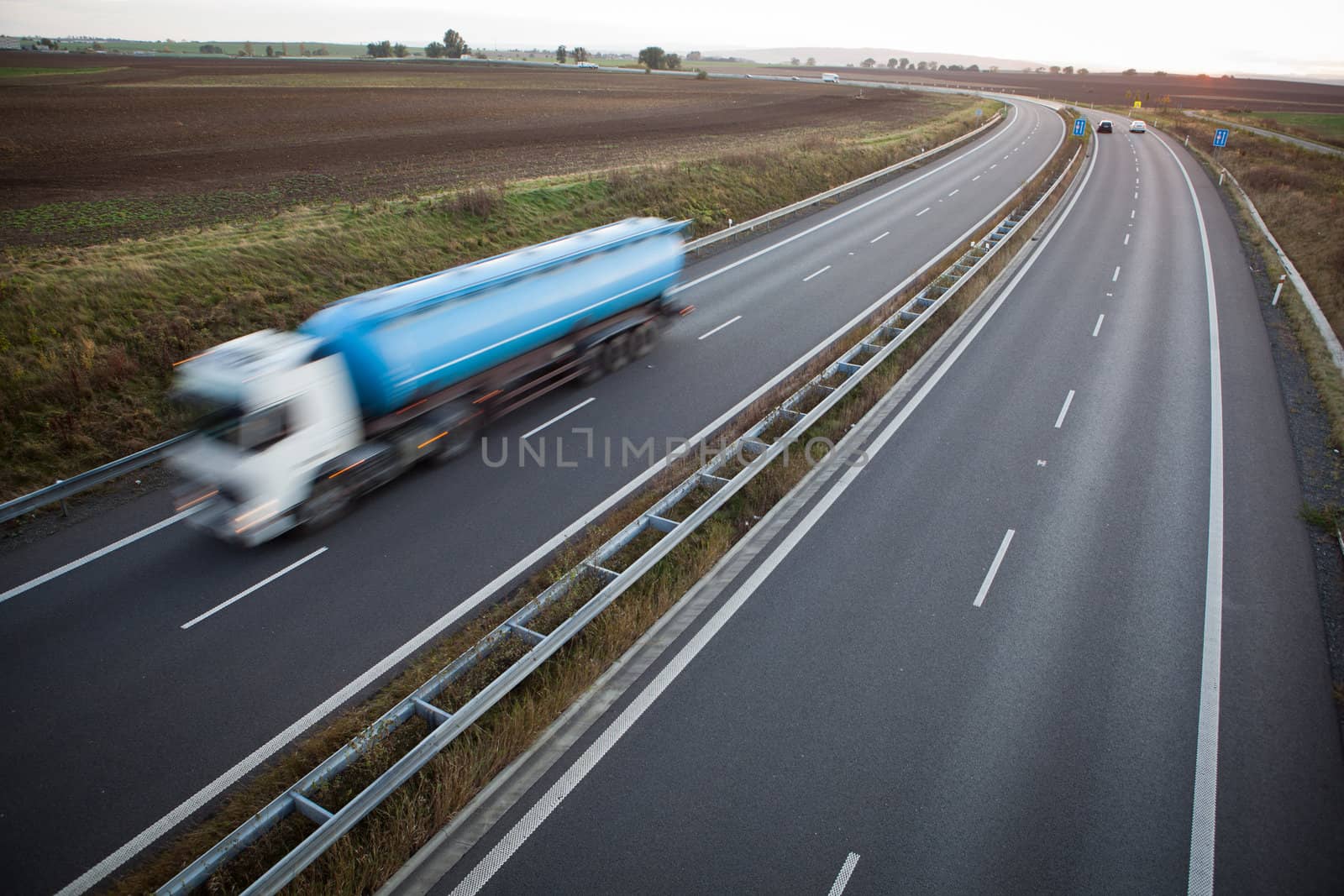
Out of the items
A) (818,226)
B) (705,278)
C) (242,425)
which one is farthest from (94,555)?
(818,226)

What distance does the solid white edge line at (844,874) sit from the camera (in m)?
6.04

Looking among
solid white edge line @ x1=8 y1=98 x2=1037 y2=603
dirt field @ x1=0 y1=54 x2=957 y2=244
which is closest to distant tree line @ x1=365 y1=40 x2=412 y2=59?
dirt field @ x1=0 y1=54 x2=957 y2=244

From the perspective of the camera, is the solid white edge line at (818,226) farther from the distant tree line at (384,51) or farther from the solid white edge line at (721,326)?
the distant tree line at (384,51)

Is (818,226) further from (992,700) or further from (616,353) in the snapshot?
(992,700)

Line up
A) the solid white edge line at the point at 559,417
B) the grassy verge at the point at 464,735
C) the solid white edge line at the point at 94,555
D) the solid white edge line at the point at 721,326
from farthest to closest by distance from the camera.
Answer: the solid white edge line at the point at 721,326
the solid white edge line at the point at 559,417
the solid white edge line at the point at 94,555
the grassy verge at the point at 464,735

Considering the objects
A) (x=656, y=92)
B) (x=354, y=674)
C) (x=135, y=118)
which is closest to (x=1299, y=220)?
(x=354, y=674)

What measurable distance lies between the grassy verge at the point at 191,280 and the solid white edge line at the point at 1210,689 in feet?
52.5

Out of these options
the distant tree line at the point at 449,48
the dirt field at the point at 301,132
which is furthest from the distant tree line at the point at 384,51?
the dirt field at the point at 301,132

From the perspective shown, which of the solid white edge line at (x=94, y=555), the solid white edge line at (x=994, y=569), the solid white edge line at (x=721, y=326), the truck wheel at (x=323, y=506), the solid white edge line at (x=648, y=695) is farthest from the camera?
the solid white edge line at (x=721, y=326)

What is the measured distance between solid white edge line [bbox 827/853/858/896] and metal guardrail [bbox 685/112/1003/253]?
20865 mm

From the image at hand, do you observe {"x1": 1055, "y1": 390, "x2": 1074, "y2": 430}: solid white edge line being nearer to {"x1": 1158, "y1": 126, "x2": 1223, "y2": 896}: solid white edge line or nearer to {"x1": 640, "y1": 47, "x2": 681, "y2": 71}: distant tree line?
{"x1": 1158, "y1": 126, "x2": 1223, "y2": 896}: solid white edge line

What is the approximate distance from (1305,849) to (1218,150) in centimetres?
5858

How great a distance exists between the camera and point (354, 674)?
8328 millimetres

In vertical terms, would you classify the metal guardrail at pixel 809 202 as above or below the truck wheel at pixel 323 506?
above
